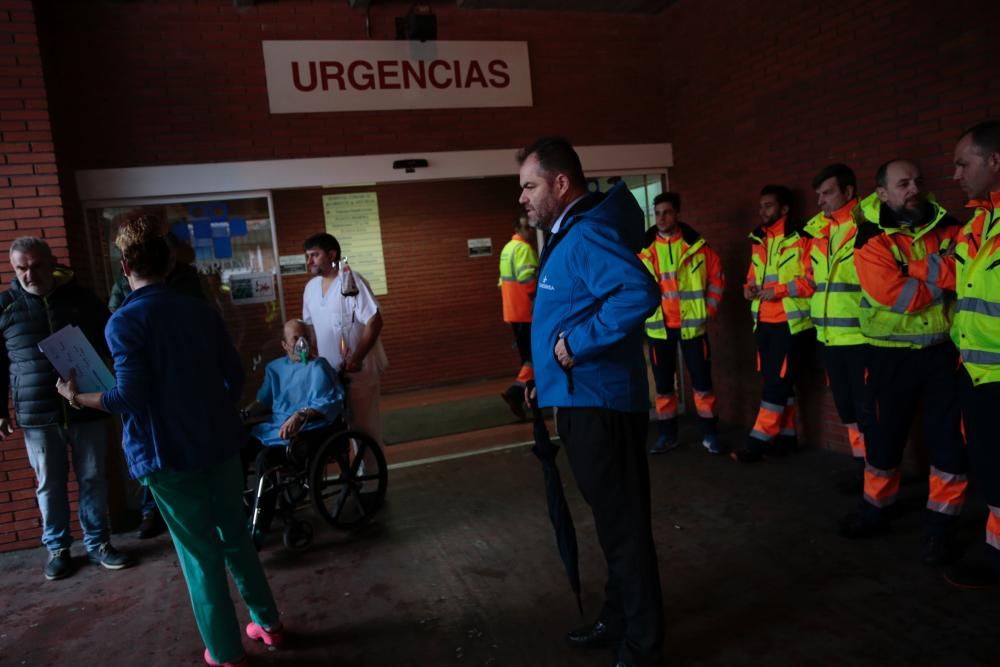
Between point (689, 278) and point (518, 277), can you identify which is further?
point (518, 277)

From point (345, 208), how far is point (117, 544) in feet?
18.1

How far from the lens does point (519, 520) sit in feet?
13.5

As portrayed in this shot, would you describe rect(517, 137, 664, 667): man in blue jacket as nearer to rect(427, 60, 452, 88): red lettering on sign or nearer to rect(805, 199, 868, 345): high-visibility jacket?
rect(805, 199, 868, 345): high-visibility jacket

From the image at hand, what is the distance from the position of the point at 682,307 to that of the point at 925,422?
2.07m

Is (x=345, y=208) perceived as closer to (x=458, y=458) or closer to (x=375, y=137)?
(x=375, y=137)

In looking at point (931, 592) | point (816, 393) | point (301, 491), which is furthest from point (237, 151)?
point (931, 592)

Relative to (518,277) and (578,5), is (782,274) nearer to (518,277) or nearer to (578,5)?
(518,277)

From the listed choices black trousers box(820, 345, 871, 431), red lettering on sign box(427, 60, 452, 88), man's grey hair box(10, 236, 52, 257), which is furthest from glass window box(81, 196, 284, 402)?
black trousers box(820, 345, 871, 431)

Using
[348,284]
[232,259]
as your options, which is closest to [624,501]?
[348,284]

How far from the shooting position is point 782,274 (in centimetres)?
456

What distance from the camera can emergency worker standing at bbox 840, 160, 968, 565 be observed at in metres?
Answer: 3.08

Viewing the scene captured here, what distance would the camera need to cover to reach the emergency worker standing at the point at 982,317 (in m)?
2.60

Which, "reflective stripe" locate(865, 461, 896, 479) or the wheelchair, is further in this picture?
the wheelchair

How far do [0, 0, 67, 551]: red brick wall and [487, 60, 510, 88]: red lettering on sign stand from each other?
3298 millimetres
